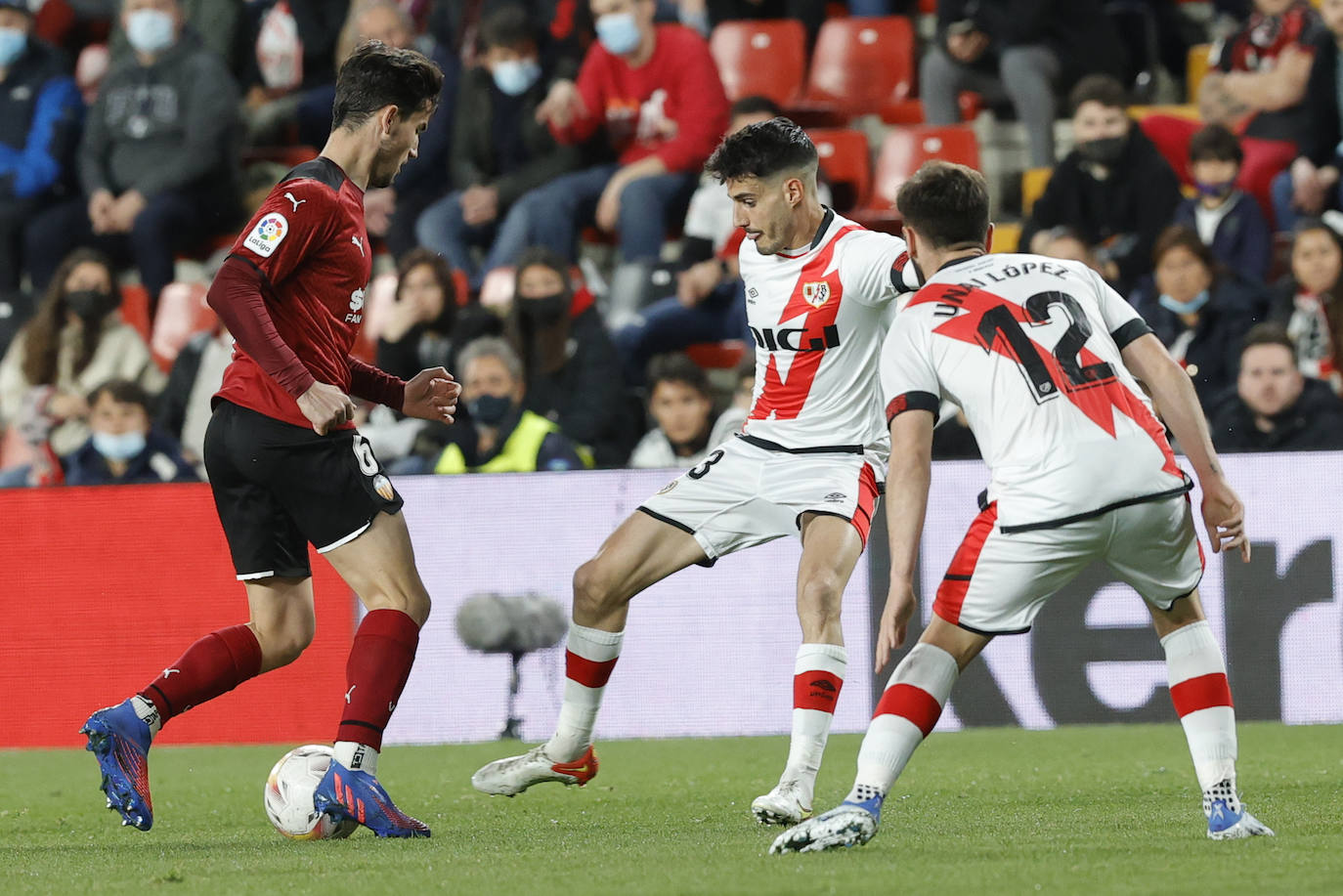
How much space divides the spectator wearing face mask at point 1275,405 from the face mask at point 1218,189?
140 cm

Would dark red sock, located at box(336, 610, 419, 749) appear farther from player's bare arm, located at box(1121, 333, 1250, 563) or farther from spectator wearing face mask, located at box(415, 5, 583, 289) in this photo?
spectator wearing face mask, located at box(415, 5, 583, 289)

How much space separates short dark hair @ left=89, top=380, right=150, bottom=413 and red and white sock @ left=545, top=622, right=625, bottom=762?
474 centimetres

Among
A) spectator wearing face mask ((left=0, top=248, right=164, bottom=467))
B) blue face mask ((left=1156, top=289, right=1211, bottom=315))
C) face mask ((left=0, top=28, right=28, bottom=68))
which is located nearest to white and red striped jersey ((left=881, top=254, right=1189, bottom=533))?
blue face mask ((left=1156, top=289, right=1211, bottom=315))

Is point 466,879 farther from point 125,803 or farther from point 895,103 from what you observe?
point 895,103

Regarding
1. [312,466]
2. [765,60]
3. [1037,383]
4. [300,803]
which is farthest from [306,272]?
[765,60]

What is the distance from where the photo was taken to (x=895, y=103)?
12.0 meters

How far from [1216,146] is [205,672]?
→ 6.50 meters

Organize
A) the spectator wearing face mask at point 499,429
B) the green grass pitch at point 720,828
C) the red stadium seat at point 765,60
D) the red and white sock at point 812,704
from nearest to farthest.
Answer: the green grass pitch at point 720,828 < the red and white sock at point 812,704 < the spectator wearing face mask at point 499,429 < the red stadium seat at point 765,60

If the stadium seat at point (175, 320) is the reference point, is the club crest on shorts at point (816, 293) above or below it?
above

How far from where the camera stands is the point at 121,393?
9523 millimetres

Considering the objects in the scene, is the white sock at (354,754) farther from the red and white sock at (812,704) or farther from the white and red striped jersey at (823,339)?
the white and red striped jersey at (823,339)

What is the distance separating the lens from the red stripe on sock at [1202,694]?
4289mm

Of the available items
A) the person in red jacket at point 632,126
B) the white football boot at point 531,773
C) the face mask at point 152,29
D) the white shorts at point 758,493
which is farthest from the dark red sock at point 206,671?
the face mask at point 152,29

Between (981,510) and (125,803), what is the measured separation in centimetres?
233
